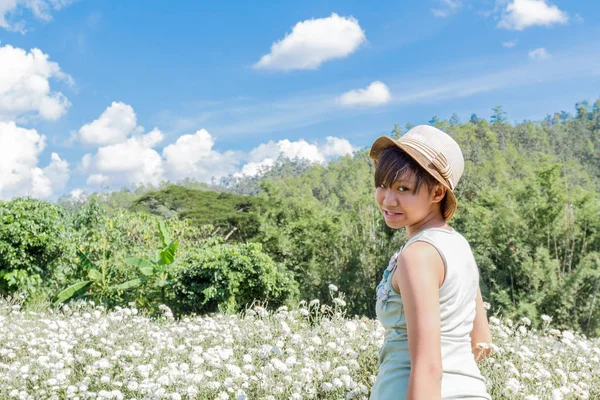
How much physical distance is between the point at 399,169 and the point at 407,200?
85 millimetres

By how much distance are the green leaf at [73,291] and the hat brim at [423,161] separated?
794cm

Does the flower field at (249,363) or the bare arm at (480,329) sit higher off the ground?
the bare arm at (480,329)

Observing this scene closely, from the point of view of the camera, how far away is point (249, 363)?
348cm

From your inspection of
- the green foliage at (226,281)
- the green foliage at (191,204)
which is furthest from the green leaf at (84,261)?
the green foliage at (191,204)

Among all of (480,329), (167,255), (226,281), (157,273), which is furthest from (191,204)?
(480,329)

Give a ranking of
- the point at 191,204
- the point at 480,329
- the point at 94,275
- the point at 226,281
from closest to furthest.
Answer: the point at 480,329 < the point at 226,281 < the point at 94,275 < the point at 191,204

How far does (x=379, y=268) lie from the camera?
1179 cm

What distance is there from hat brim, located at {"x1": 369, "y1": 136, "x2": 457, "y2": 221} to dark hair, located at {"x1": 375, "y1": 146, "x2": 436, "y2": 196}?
0.02 metres

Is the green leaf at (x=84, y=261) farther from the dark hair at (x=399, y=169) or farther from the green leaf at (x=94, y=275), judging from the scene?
the dark hair at (x=399, y=169)

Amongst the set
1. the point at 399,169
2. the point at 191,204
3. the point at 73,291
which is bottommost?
the point at 73,291

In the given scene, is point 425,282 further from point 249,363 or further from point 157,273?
point 157,273

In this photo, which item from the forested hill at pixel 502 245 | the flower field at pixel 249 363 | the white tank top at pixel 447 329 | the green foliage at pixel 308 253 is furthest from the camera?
the forested hill at pixel 502 245

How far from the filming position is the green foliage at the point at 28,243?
8516mm

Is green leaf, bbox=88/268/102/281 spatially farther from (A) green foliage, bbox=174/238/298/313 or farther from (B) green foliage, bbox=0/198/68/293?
(A) green foliage, bbox=174/238/298/313
